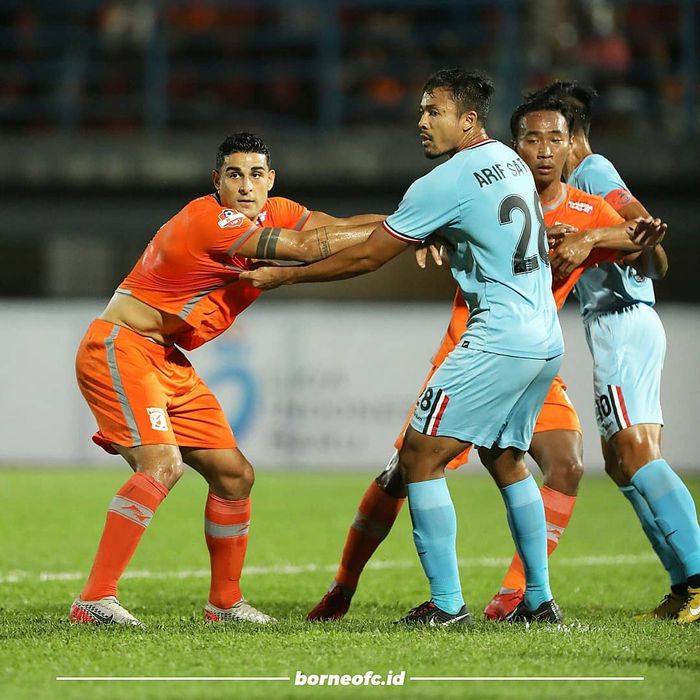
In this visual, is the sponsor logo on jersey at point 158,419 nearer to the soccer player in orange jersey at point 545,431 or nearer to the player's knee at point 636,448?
the soccer player in orange jersey at point 545,431

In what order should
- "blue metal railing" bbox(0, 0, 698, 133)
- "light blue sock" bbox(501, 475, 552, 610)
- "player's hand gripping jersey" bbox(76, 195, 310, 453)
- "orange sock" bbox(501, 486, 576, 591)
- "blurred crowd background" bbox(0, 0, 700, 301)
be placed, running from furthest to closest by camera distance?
"blue metal railing" bbox(0, 0, 698, 133) → "blurred crowd background" bbox(0, 0, 700, 301) → "orange sock" bbox(501, 486, 576, 591) → "player's hand gripping jersey" bbox(76, 195, 310, 453) → "light blue sock" bbox(501, 475, 552, 610)

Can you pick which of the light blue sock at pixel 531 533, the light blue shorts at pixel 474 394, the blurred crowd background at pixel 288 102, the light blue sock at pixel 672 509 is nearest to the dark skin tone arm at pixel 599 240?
the light blue shorts at pixel 474 394

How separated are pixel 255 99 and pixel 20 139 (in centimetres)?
312

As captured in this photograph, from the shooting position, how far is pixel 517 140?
5988 millimetres

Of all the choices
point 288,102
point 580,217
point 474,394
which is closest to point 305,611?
point 474,394

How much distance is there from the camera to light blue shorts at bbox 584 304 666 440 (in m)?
6.00

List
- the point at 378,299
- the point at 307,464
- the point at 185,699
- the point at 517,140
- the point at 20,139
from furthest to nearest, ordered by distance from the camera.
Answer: the point at 378,299, the point at 20,139, the point at 307,464, the point at 517,140, the point at 185,699

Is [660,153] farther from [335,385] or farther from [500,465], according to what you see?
[500,465]

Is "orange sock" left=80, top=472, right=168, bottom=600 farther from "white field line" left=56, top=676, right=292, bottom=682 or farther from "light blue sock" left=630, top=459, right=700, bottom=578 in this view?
"light blue sock" left=630, top=459, right=700, bottom=578

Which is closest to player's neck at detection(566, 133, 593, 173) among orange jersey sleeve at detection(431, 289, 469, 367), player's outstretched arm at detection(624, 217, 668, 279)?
player's outstretched arm at detection(624, 217, 668, 279)

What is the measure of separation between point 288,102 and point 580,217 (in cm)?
1122

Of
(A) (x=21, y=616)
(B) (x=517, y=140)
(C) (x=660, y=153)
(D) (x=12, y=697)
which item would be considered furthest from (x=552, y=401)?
(C) (x=660, y=153)

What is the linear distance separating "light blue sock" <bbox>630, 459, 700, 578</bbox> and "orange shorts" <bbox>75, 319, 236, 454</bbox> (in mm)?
1939

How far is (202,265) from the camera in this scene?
564 centimetres
